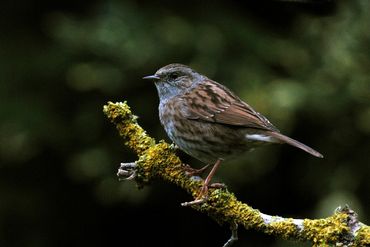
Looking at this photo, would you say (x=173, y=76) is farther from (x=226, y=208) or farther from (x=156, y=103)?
(x=226, y=208)

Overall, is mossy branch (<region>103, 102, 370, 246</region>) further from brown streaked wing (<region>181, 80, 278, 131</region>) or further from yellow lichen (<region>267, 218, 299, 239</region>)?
brown streaked wing (<region>181, 80, 278, 131</region>)

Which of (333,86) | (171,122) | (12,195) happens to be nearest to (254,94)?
(333,86)

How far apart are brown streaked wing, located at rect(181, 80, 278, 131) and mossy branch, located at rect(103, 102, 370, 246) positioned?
620 mm

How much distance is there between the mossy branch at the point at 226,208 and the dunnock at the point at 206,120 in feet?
1.23

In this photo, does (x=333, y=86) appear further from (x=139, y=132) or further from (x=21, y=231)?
(x=21, y=231)

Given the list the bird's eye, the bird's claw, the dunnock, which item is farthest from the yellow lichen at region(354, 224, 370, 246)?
Result: the bird's eye

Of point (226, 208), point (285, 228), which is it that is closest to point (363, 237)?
point (285, 228)

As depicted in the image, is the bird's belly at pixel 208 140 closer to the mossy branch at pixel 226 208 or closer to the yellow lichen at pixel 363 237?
the mossy branch at pixel 226 208

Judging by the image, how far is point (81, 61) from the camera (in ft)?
19.6

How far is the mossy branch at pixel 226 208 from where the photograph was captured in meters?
3.33

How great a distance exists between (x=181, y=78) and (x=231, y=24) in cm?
117

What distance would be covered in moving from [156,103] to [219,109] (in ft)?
4.46

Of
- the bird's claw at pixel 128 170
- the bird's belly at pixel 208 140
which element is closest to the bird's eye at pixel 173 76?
the bird's belly at pixel 208 140

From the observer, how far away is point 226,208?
355 cm
